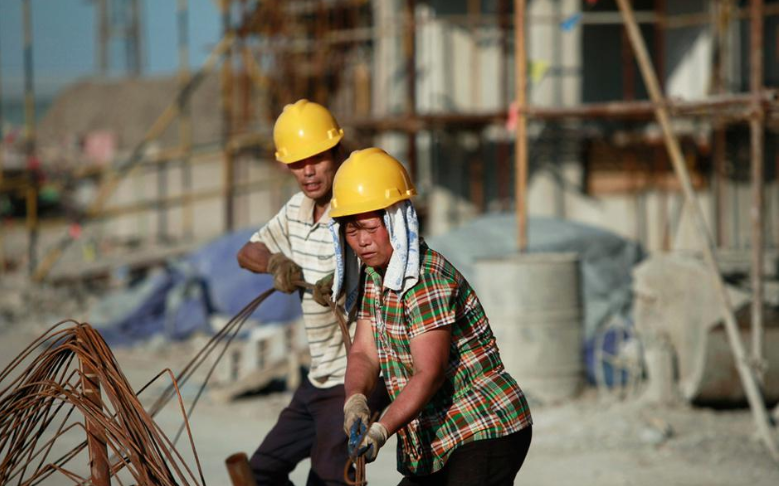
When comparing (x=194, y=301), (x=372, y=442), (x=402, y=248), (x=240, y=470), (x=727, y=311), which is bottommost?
(x=194, y=301)

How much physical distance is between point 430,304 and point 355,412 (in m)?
0.41

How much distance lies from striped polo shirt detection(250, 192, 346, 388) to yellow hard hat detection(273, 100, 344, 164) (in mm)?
261

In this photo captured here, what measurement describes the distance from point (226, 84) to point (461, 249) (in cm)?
895

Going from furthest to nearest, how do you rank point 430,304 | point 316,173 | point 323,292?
point 316,173 → point 323,292 → point 430,304

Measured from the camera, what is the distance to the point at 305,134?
4410 mm

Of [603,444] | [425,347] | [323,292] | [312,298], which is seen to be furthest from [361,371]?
[603,444]

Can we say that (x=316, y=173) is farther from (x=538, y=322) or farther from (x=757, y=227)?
(x=538, y=322)

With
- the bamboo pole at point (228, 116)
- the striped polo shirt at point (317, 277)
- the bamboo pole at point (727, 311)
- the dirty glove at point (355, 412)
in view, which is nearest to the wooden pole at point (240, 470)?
the dirty glove at point (355, 412)

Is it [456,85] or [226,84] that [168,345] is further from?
[226,84]

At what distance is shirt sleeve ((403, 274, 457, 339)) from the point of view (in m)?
3.26

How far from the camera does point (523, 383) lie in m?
9.43

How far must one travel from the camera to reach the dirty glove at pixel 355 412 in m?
3.31

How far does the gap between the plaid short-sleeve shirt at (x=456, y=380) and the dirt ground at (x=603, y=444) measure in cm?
347

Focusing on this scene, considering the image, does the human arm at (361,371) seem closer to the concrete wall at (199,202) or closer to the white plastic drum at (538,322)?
the white plastic drum at (538,322)
